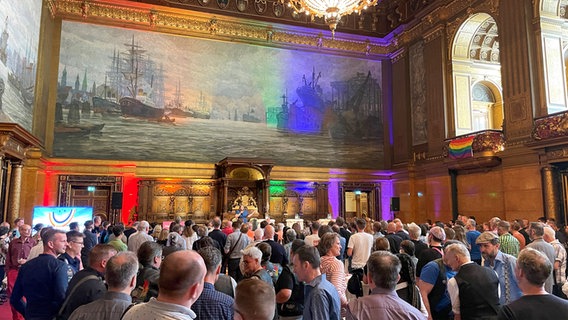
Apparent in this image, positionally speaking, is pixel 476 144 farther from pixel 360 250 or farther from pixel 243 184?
pixel 360 250

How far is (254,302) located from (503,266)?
3486 millimetres

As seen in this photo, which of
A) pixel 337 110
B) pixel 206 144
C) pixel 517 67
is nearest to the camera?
pixel 517 67

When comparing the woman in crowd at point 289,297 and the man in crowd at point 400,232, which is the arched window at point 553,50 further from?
the woman in crowd at point 289,297

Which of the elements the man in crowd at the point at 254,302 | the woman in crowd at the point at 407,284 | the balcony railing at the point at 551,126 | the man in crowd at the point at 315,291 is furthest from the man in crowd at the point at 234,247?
the balcony railing at the point at 551,126

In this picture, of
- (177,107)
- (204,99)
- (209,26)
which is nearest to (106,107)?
(177,107)

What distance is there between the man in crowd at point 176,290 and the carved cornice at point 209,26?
17.2 metres

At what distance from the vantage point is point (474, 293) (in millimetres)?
3475

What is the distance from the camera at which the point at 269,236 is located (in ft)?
22.6

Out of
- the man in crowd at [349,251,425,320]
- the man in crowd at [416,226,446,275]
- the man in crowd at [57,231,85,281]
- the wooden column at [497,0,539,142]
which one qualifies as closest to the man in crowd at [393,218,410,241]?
the man in crowd at [416,226,446,275]

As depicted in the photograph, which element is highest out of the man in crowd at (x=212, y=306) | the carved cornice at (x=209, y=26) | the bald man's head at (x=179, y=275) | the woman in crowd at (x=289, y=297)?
the carved cornice at (x=209, y=26)

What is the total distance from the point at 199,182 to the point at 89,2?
29.0 feet

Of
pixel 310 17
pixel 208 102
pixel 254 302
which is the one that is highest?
pixel 310 17

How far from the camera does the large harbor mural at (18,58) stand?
10.4m

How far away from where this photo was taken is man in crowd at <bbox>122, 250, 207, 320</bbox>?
1936 mm
